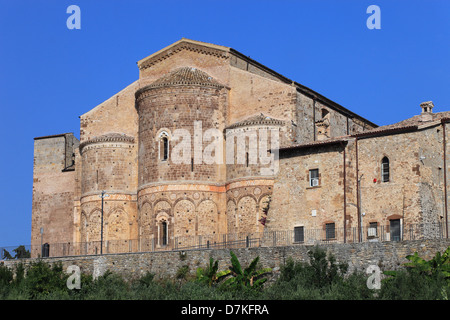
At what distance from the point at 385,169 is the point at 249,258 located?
28.9ft

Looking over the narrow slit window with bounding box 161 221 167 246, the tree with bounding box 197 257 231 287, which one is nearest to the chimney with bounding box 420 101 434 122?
the tree with bounding box 197 257 231 287

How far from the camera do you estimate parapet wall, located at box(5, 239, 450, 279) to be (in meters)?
36.5

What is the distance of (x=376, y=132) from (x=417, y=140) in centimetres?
237

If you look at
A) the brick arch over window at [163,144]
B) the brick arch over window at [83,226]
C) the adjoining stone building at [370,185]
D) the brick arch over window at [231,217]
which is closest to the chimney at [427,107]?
the adjoining stone building at [370,185]

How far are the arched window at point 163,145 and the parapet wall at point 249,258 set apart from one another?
8488 millimetres

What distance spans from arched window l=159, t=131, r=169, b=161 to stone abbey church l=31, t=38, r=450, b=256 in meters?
0.07

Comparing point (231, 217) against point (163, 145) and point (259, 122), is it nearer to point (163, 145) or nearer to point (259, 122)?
point (259, 122)

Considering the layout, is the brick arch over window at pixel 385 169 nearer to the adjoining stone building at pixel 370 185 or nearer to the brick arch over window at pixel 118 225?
the adjoining stone building at pixel 370 185

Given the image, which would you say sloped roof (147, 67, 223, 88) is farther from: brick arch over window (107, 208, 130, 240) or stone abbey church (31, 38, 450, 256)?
brick arch over window (107, 208, 130, 240)

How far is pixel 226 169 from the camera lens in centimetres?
4962

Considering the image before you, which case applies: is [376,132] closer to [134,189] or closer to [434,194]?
[434,194]

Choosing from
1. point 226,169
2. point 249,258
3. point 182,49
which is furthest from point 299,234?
point 182,49

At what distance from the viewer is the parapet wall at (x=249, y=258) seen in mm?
36500
